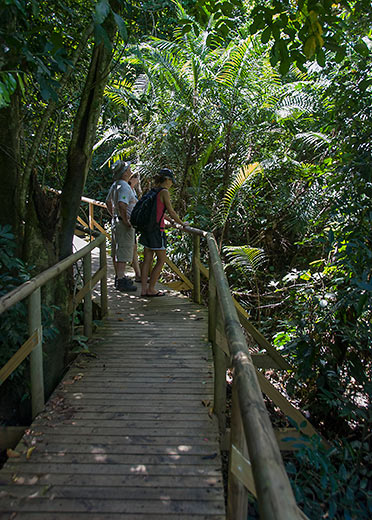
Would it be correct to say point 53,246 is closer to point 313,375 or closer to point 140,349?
point 140,349

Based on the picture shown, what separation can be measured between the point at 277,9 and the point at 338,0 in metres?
0.49

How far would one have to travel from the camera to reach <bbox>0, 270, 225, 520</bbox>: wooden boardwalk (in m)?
2.24

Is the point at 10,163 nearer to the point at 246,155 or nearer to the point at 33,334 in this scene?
the point at 33,334

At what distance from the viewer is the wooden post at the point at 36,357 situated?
3.02 metres

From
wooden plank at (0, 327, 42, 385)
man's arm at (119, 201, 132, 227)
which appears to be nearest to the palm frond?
man's arm at (119, 201, 132, 227)

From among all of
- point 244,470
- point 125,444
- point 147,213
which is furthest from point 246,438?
point 147,213

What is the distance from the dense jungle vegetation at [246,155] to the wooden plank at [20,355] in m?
0.29

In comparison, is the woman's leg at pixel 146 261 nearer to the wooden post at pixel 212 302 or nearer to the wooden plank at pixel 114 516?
the wooden post at pixel 212 302

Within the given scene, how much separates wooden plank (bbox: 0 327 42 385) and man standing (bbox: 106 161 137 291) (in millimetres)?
2915

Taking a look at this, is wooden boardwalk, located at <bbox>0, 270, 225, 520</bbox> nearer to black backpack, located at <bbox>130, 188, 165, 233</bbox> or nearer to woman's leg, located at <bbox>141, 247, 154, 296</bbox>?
woman's leg, located at <bbox>141, 247, 154, 296</bbox>

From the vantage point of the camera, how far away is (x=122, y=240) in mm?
5914

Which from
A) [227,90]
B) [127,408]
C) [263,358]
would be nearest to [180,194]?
[227,90]

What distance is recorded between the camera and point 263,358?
4.94 m

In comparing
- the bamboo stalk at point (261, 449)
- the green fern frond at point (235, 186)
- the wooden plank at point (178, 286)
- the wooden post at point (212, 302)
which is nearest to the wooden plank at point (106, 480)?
the bamboo stalk at point (261, 449)
